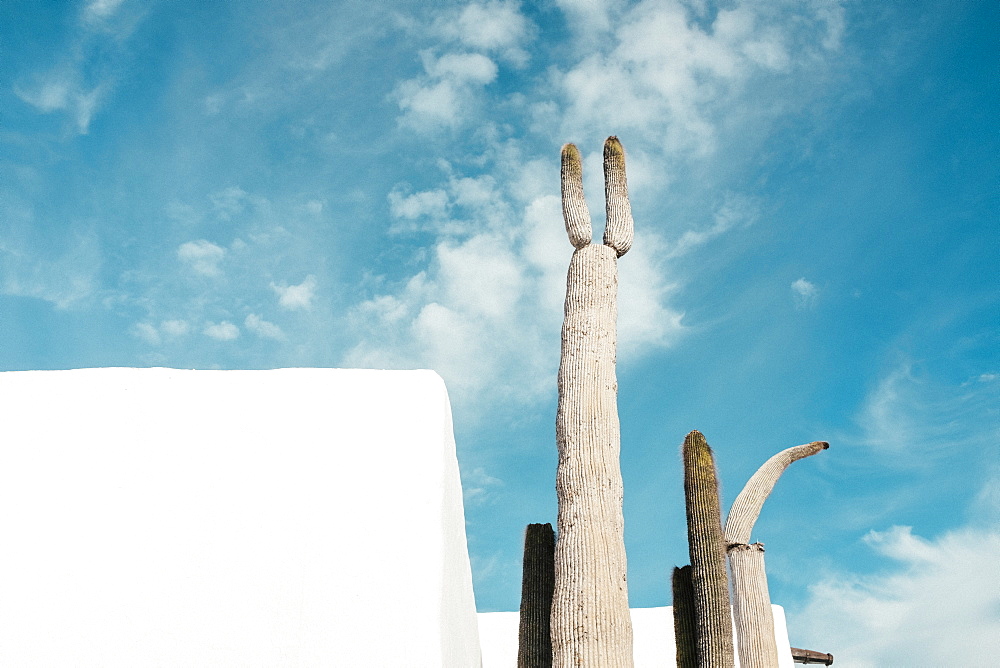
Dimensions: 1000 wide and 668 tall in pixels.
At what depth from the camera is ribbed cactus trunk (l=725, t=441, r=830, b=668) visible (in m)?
5.56

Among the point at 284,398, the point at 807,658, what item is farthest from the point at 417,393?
the point at 807,658

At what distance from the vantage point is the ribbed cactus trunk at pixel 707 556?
16.6 feet

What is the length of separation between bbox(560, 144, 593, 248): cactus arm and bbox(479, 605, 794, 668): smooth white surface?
555 cm

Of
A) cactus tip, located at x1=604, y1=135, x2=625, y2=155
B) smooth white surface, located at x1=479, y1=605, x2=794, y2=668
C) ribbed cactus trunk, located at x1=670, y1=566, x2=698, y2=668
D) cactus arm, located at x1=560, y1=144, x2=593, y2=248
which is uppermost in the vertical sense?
cactus tip, located at x1=604, y1=135, x2=625, y2=155

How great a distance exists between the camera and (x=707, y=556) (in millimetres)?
5242

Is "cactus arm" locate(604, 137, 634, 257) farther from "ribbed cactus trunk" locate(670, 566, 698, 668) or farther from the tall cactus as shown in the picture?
"ribbed cactus trunk" locate(670, 566, 698, 668)

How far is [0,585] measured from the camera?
14.6 ft

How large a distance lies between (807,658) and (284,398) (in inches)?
337

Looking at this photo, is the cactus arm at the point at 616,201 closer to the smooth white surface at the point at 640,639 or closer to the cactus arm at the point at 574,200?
the cactus arm at the point at 574,200

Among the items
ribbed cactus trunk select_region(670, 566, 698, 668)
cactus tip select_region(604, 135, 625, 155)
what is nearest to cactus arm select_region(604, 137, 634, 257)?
cactus tip select_region(604, 135, 625, 155)

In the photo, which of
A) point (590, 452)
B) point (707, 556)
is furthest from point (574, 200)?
point (707, 556)

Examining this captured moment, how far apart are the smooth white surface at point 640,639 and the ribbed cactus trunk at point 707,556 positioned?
4.81 metres

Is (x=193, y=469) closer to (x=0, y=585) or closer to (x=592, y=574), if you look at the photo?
(x=0, y=585)

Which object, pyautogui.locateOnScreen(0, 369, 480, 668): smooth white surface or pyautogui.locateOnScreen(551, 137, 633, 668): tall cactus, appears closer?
pyautogui.locateOnScreen(0, 369, 480, 668): smooth white surface
